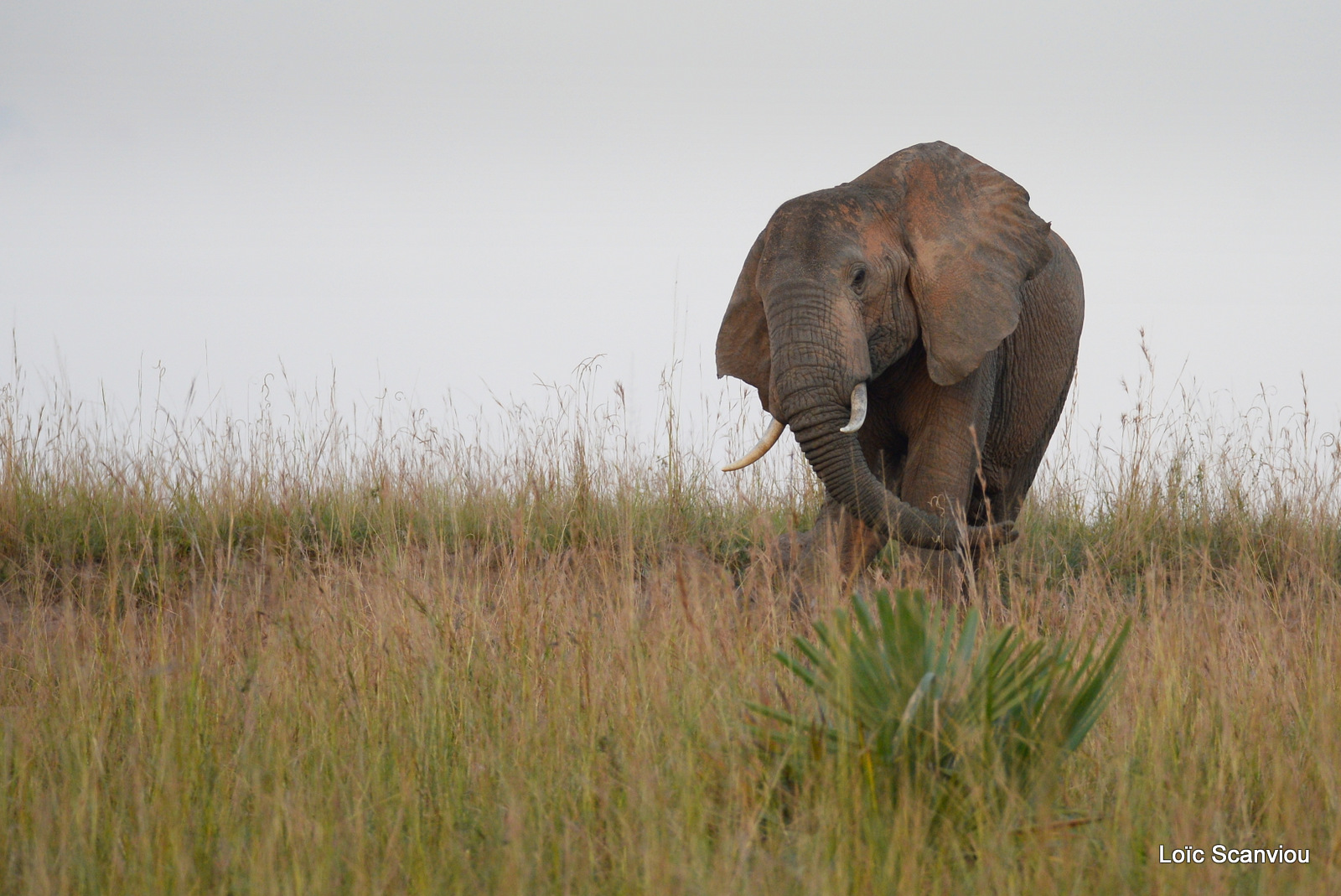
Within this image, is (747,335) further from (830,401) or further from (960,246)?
(960,246)

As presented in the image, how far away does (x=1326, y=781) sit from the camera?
2441 millimetres

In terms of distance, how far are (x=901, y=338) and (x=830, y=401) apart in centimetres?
61

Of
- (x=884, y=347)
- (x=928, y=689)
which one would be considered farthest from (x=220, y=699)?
(x=884, y=347)

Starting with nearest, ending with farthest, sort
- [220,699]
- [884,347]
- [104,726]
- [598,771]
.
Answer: [598,771] < [104,726] < [220,699] < [884,347]

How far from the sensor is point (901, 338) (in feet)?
16.5

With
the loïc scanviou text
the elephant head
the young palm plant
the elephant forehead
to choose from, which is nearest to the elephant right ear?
the elephant head

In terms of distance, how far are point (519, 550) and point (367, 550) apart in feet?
8.11

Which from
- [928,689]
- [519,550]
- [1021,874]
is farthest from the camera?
[519,550]

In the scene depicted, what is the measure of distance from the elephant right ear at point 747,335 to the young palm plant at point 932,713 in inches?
116

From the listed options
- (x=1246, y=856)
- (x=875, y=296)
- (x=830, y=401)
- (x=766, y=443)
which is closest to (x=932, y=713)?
(x=1246, y=856)

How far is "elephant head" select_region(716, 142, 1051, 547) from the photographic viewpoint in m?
4.66

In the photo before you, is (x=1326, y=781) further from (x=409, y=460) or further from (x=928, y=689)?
(x=409, y=460)

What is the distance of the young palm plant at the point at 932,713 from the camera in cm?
228

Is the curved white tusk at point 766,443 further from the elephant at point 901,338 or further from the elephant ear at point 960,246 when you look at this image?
the elephant ear at point 960,246
